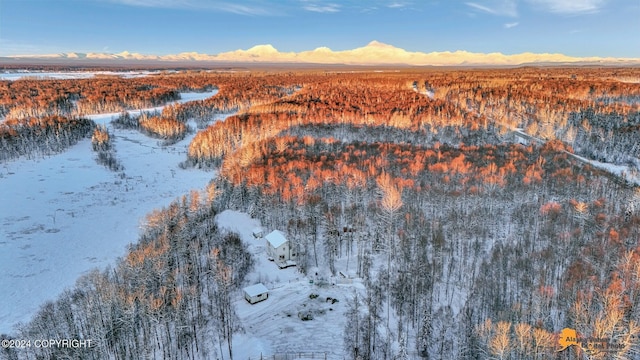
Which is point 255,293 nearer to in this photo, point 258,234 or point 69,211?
point 258,234

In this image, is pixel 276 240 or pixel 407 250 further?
pixel 407 250

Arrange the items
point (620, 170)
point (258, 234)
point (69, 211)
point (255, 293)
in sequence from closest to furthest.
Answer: point (255, 293) < point (258, 234) < point (69, 211) < point (620, 170)

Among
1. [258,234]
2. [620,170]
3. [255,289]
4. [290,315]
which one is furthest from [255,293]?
[620,170]

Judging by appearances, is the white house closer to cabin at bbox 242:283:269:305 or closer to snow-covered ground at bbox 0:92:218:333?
cabin at bbox 242:283:269:305

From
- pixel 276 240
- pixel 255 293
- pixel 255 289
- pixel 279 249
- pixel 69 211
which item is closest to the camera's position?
pixel 255 293

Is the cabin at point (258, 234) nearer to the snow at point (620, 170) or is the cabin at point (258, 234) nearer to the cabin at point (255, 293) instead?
the cabin at point (255, 293)

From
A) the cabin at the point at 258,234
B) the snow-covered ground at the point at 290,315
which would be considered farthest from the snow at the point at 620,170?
the cabin at the point at 258,234
